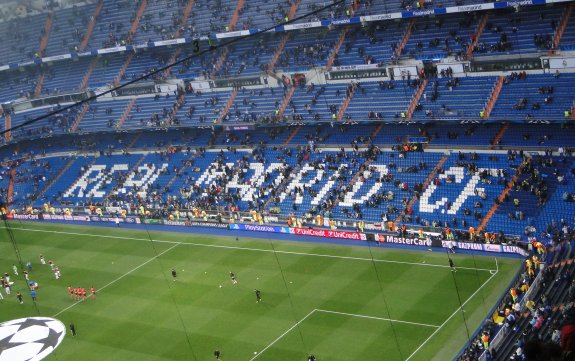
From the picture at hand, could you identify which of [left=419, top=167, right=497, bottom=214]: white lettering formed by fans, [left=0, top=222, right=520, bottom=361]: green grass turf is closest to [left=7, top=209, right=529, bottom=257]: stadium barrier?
[left=0, top=222, right=520, bottom=361]: green grass turf

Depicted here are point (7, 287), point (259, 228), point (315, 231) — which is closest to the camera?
point (315, 231)

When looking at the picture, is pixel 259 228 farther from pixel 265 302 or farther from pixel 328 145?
pixel 265 302

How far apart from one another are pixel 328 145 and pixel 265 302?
1886cm

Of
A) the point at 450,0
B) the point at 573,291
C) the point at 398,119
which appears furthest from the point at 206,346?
the point at 450,0

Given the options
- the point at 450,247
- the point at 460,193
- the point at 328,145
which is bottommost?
the point at 450,247

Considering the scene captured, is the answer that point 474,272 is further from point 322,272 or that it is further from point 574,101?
point 574,101

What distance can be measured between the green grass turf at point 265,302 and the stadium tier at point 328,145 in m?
0.22

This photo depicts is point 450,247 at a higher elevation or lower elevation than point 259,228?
lower

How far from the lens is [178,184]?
63.1 meters

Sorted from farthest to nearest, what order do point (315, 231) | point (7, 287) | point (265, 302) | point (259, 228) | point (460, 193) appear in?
point (259, 228)
point (7, 287)
point (315, 231)
point (460, 193)
point (265, 302)

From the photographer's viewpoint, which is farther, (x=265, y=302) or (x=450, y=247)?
(x=450, y=247)

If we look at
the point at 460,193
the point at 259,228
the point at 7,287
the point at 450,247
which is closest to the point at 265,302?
the point at 450,247

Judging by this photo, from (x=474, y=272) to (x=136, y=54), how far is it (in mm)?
44635

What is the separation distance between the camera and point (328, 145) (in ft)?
191
